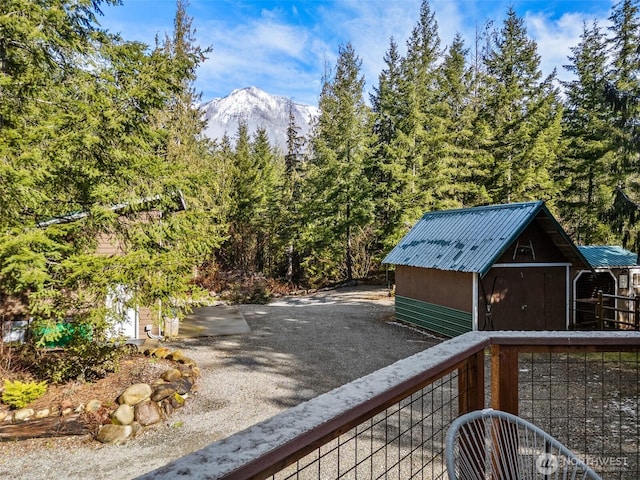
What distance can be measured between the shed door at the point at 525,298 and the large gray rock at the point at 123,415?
8.19 meters

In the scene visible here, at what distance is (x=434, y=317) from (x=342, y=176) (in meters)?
11.2

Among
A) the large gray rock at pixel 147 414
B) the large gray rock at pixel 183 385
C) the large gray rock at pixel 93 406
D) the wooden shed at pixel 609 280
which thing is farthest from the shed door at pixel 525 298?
the large gray rock at pixel 93 406

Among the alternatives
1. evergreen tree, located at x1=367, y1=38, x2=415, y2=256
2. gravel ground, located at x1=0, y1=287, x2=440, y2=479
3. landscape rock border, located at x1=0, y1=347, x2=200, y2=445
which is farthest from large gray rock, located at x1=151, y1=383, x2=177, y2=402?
evergreen tree, located at x1=367, y1=38, x2=415, y2=256

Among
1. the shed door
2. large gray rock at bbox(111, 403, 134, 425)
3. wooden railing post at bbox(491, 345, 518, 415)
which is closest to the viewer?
wooden railing post at bbox(491, 345, 518, 415)

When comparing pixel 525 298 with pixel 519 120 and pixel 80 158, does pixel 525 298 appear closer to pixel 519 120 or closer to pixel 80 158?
pixel 80 158

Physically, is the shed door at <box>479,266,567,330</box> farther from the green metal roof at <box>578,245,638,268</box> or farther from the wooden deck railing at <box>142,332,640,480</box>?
Result: the wooden deck railing at <box>142,332,640,480</box>

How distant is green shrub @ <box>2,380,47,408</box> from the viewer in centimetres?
596

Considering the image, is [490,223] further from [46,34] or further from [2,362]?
[2,362]

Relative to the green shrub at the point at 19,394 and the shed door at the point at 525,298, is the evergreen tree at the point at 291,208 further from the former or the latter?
the green shrub at the point at 19,394

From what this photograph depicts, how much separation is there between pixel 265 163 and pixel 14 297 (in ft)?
64.9

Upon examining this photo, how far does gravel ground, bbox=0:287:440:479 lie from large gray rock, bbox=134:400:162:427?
0.64 feet

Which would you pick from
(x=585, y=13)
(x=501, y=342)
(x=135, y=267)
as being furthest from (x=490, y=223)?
(x=585, y=13)

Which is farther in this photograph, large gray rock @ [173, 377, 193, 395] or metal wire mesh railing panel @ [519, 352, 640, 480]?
large gray rock @ [173, 377, 193, 395]

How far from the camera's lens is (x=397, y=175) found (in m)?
18.1
